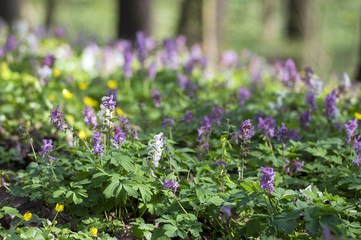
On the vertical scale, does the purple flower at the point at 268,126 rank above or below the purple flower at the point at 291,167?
above

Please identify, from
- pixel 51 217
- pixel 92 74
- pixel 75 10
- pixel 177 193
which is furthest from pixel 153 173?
pixel 75 10

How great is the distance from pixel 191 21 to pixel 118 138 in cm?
654

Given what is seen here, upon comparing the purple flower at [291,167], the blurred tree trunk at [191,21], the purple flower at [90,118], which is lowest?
the purple flower at [291,167]

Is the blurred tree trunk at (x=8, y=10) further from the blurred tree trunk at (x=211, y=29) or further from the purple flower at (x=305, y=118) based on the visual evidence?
the purple flower at (x=305, y=118)

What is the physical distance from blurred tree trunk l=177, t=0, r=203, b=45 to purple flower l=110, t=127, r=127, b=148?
638 cm

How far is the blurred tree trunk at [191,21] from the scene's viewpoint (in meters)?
8.70

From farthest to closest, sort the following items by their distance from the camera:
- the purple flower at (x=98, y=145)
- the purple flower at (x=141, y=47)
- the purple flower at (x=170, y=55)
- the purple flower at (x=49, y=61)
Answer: the purple flower at (x=170, y=55)
the purple flower at (x=141, y=47)
the purple flower at (x=49, y=61)
the purple flower at (x=98, y=145)

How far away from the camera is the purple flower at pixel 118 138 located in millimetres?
2785

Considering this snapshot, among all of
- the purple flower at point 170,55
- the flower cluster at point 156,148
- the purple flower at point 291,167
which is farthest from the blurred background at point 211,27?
the flower cluster at point 156,148

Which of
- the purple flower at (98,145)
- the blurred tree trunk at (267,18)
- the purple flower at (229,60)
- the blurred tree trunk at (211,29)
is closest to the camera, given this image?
the purple flower at (98,145)

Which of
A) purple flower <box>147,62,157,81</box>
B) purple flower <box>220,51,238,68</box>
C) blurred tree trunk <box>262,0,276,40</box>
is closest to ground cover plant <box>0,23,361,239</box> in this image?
purple flower <box>147,62,157,81</box>

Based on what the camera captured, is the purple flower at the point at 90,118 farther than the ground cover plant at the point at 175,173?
Yes

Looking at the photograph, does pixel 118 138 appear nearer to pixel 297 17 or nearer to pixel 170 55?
pixel 170 55

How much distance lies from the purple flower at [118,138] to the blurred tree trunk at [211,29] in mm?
5547
